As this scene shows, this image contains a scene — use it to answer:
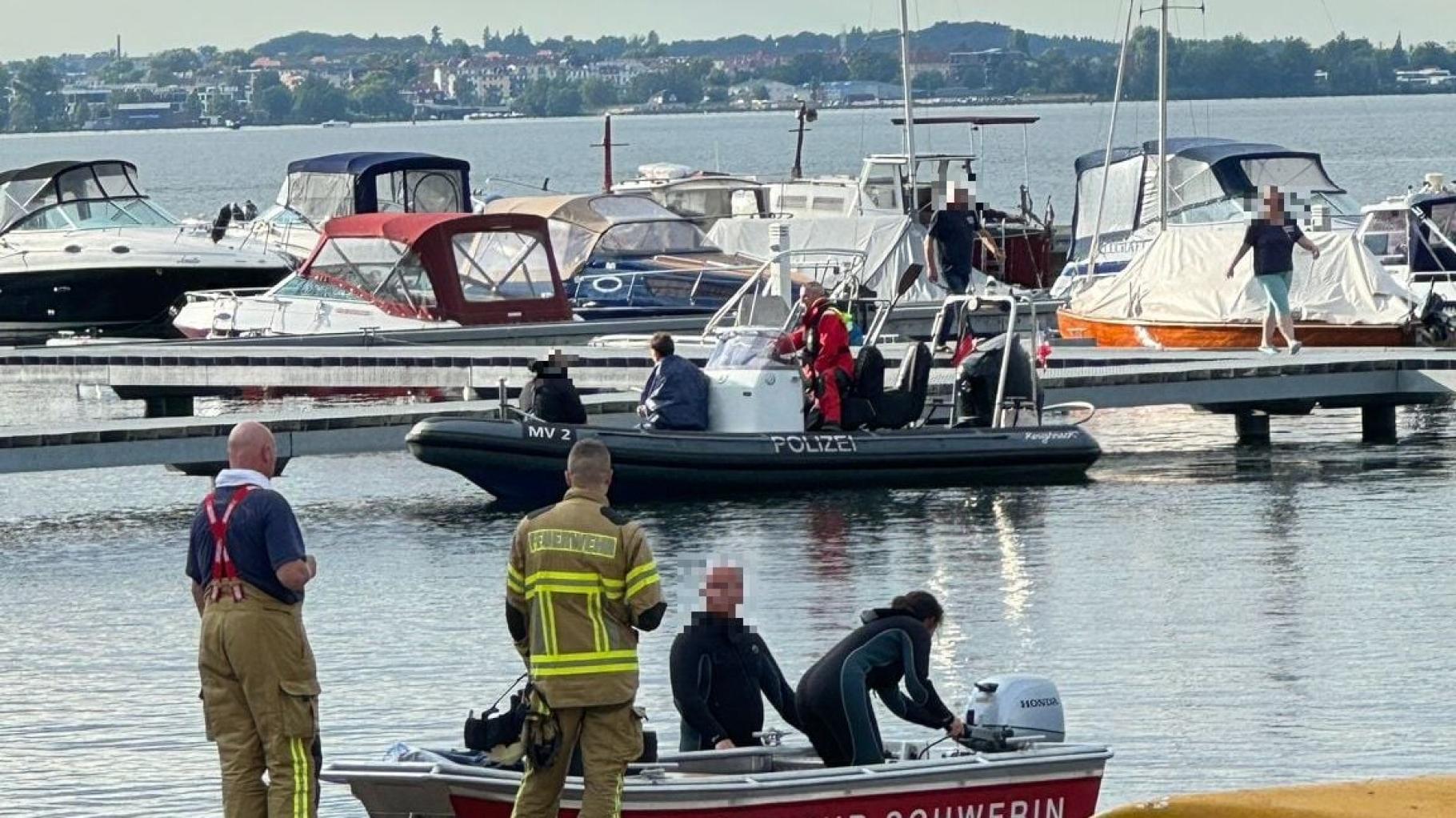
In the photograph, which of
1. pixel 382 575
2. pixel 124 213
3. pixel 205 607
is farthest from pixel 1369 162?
pixel 205 607

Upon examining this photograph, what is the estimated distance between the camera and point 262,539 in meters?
8.63

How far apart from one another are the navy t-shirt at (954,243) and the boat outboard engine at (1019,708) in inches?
738

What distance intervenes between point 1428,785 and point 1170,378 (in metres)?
15.3

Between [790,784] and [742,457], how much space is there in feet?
34.2

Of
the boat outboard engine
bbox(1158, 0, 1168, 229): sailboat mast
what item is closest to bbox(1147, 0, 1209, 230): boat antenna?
bbox(1158, 0, 1168, 229): sailboat mast

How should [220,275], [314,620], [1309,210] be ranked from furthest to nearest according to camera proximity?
[220,275]
[1309,210]
[314,620]

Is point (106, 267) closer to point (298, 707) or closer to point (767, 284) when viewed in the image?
point (767, 284)

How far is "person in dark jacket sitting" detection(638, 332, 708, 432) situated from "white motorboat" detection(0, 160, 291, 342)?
1616 cm

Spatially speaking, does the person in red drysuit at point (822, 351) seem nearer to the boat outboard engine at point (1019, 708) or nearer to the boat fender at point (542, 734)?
the boat outboard engine at point (1019, 708)

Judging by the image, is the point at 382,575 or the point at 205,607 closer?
the point at 205,607

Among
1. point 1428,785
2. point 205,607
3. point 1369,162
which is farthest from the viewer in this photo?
point 1369,162

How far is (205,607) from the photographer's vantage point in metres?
8.81

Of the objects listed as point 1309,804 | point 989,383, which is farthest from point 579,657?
point 989,383

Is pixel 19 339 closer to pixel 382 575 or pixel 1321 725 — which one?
pixel 382 575
